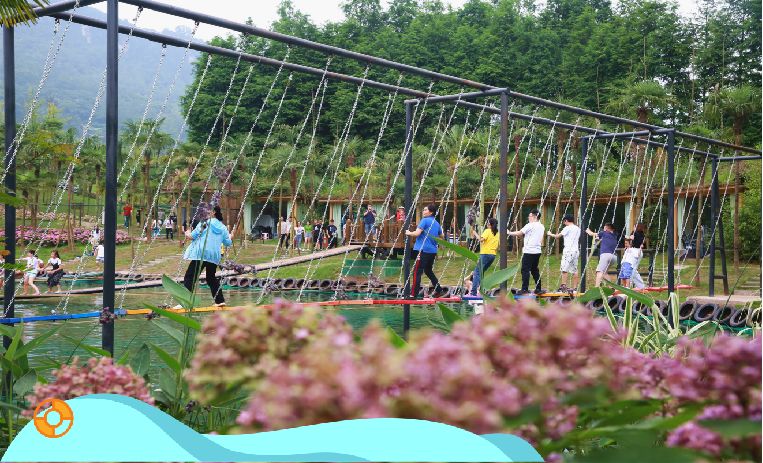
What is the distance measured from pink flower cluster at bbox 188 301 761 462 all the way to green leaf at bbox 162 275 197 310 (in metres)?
0.79

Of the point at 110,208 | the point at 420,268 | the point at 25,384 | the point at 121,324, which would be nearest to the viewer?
the point at 25,384

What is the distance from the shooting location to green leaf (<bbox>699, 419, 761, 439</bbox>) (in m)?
0.61

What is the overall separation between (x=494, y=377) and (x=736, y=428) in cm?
20

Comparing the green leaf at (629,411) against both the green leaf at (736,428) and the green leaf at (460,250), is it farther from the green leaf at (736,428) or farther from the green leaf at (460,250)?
the green leaf at (460,250)

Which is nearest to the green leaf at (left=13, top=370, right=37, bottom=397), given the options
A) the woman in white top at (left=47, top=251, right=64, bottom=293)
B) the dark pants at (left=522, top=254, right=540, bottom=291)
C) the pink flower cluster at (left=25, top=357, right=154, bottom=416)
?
the pink flower cluster at (left=25, top=357, right=154, bottom=416)

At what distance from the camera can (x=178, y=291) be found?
1.49 metres

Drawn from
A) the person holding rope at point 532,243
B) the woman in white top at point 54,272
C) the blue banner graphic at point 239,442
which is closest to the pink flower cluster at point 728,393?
the blue banner graphic at point 239,442

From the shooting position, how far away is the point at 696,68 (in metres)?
3.07

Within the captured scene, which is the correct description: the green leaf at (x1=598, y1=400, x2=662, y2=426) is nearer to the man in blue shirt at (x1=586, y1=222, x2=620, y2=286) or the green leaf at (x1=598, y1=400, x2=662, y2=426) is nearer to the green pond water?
the green pond water

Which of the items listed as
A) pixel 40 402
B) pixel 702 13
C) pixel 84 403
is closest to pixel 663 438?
pixel 84 403

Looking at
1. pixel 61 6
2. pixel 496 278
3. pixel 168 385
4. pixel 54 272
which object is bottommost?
pixel 54 272

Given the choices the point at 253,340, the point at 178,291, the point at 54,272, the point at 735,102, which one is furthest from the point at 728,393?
the point at 54,272

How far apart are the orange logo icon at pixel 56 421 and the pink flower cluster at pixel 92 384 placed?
0.48 ft

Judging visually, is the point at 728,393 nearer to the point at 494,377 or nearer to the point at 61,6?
the point at 494,377
